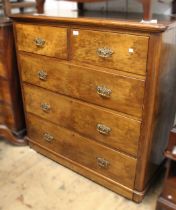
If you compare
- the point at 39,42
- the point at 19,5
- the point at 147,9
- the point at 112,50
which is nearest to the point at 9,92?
the point at 39,42

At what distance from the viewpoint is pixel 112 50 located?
3.89ft

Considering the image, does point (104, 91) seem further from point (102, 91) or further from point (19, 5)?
point (19, 5)

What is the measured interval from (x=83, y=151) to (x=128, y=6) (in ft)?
3.16

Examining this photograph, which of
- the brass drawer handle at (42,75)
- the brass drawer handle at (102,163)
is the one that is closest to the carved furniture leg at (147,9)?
the brass drawer handle at (42,75)

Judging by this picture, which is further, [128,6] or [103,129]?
[128,6]

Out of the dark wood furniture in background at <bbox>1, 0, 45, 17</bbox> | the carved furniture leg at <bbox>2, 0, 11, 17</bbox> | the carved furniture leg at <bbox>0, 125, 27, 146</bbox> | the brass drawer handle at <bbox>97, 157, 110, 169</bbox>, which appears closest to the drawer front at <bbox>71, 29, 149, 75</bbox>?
the dark wood furniture in background at <bbox>1, 0, 45, 17</bbox>

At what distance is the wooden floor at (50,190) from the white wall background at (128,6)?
107 centimetres

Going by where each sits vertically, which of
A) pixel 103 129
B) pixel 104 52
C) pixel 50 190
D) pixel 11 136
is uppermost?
pixel 104 52

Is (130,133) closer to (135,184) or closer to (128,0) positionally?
(135,184)

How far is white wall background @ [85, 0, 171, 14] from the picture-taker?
1.49 m

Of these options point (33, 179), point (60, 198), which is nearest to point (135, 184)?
point (60, 198)

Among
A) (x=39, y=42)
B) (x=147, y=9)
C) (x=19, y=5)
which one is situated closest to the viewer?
(x=147, y=9)

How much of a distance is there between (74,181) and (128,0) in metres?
1.21

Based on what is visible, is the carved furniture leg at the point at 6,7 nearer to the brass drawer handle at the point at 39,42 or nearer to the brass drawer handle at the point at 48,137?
the brass drawer handle at the point at 39,42
